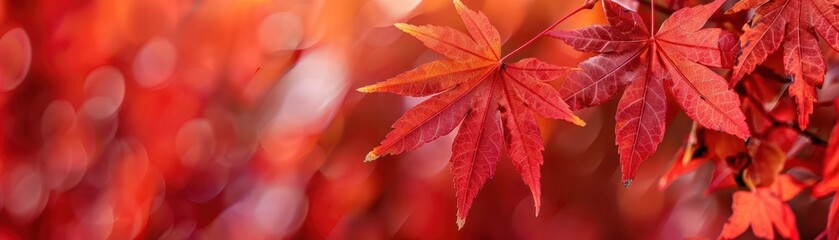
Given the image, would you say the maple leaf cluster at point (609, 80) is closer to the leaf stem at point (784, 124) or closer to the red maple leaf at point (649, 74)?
the red maple leaf at point (649, 74)

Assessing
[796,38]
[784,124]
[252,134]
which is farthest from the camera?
[252,134]

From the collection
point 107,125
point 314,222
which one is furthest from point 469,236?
point 107,125

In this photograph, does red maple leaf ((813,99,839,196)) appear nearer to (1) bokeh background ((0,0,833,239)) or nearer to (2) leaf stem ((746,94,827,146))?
(2) leaf stem ((746,94,827,146))

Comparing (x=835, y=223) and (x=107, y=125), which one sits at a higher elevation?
(x=835, y=223)

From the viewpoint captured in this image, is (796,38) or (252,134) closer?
(796,38)

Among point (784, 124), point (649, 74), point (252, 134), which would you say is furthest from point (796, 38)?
Answer: point (252, 134)

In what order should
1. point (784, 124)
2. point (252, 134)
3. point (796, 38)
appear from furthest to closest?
point (252, 134)
point (784, 124)
point (796, 38)

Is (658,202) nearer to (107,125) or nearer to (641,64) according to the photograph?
(641,64)

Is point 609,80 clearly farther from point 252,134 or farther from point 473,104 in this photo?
point 252,134
